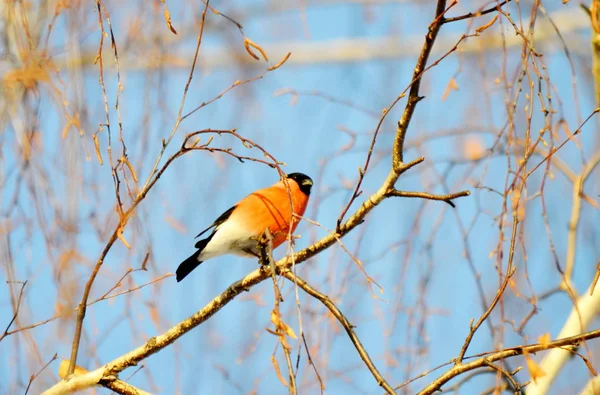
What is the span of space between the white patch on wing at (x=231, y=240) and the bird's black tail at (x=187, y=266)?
0.26ft

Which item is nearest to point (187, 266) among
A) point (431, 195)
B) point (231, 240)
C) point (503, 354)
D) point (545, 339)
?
A: point (231, 240)

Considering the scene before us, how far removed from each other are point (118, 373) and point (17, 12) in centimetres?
87

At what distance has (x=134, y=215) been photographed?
61.1 inches

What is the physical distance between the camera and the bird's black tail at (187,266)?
113 inches

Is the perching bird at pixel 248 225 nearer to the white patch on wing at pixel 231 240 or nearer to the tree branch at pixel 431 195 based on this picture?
the white patch on wing at pixel 231 240

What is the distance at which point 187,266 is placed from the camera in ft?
9.43

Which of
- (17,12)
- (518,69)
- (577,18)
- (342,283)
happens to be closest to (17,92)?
(17,12)

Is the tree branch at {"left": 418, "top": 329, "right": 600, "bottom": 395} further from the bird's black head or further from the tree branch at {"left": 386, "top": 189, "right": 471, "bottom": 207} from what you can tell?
the bird's black head

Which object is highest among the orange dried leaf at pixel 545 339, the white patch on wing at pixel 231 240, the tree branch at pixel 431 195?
the white patch on wing at pixel 231 240

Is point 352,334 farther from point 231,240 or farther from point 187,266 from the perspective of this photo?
point 187,266

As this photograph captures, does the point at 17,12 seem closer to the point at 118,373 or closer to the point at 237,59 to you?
the point at 237,59

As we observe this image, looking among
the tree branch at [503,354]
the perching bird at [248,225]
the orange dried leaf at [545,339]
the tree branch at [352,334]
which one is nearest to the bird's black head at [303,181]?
the perching bird at [248,225]

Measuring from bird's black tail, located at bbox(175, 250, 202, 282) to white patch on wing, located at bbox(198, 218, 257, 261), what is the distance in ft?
0.26

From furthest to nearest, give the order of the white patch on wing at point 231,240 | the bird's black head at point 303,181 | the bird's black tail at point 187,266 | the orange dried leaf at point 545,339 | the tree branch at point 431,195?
the bird's black head at point 303,181, the bird's black tail at point 187,266, the white patch on wing at point 231,240, the tree branch at point 431,195, the orange dried leaf at point 545,339
